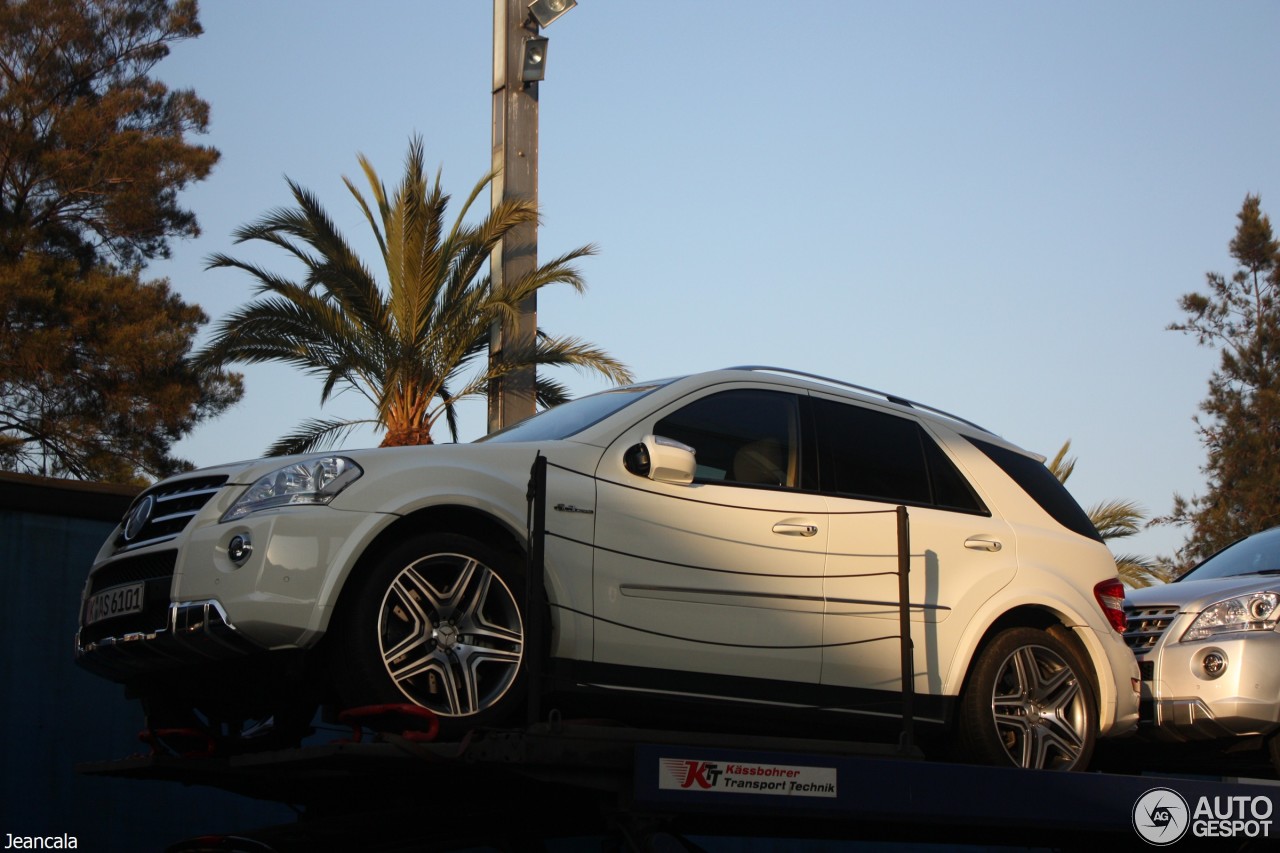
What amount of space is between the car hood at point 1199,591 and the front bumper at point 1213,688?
28 centimetres

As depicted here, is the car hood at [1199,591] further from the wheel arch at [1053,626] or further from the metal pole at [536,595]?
the metal pole at [536,595]

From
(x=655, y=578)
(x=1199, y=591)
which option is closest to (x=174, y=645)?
(x=655, y=578)

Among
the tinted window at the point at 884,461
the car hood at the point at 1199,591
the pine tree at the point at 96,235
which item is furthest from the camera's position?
the pine tree at the point at 96,235

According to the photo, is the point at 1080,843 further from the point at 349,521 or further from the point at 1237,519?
the point at 1237,519

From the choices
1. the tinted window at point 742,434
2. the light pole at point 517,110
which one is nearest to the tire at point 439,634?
the tinted window at point 742,434

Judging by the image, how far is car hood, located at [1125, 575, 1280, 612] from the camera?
7.55 meters

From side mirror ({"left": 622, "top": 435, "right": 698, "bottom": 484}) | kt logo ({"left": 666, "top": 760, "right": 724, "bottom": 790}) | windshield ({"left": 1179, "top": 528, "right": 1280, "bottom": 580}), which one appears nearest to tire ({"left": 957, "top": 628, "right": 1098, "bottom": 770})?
side mirror ({"left": 622, "top": 435, "right": 698, "bottom": 484})

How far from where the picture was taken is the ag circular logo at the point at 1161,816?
580cm

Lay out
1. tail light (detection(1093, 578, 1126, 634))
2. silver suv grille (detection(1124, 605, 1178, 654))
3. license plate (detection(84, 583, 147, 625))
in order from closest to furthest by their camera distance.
→ license plate (detection(84, 583, 147, 625)), tail light (detection(1093, 578, 1126, 634)), silver suv grille (detection(1124, 605, 1178, 654))

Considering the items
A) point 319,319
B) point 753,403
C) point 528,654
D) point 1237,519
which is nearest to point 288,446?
point 319,319

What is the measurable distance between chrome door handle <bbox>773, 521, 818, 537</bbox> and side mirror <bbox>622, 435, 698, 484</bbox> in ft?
1.53

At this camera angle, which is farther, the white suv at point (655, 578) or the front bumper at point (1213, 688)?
the front bumper at point (1213, 688)

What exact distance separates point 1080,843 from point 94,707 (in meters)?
6.23

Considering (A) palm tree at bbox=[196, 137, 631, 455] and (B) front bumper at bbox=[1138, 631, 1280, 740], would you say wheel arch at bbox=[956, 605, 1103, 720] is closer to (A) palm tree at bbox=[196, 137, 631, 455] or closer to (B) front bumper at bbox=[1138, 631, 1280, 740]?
(B) front bumper at bbox=[1138, 631, 1280, 740]
